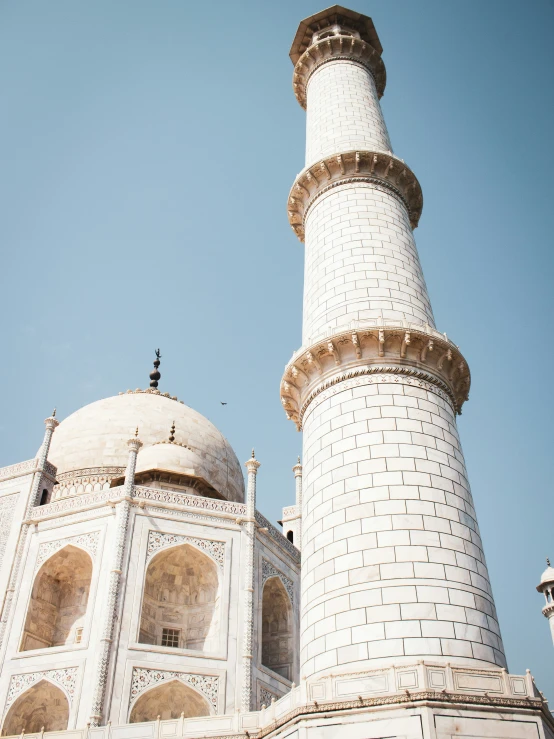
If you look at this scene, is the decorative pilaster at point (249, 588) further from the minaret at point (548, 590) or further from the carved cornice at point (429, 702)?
the minaret at point (548, 590)

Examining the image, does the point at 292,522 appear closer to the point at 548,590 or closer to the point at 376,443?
the point at 548,590

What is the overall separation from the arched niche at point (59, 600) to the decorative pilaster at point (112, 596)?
1311 mm

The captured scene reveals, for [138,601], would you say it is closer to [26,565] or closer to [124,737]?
[26,565]

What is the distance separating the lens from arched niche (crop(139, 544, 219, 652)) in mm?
17219

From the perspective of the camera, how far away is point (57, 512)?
59.9ft

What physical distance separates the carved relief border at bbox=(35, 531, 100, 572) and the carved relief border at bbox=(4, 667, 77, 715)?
269 centimetres

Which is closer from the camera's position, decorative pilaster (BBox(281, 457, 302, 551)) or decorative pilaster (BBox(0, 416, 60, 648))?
decorative pilaster (BBox(0, 416, 60, 648))

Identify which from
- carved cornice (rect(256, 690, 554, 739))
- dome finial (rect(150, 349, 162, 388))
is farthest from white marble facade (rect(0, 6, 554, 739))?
dome finial (rect(150, 349, 162, 388))

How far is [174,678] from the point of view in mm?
15516

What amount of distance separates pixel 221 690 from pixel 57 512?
629 cm

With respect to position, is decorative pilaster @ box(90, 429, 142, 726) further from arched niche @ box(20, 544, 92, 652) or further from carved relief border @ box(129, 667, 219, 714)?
arched niche @ box(20, 544, 92, 652)

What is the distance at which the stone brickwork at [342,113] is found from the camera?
12.5 m

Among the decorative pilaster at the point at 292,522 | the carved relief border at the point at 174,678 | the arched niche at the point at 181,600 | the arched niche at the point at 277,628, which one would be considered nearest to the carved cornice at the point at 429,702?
the carved relief border at the point at 174,678

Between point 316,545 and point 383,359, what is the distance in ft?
8.15
